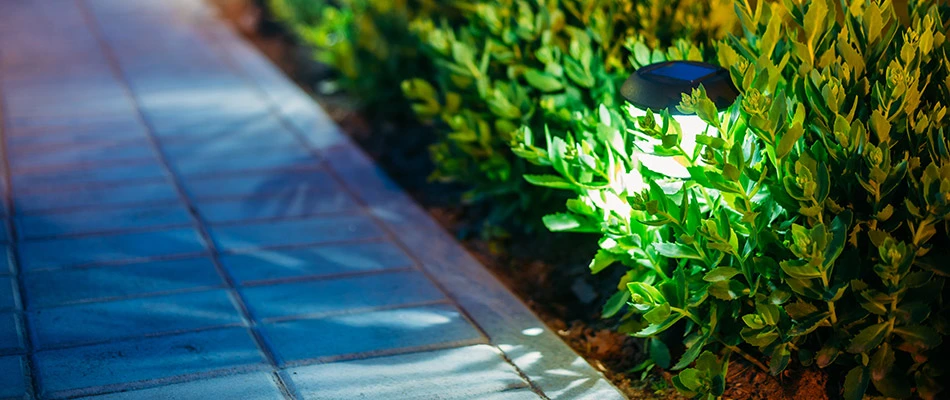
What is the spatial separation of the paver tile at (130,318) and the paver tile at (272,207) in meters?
0.86

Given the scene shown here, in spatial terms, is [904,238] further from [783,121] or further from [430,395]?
[430,395]

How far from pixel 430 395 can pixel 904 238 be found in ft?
5.07

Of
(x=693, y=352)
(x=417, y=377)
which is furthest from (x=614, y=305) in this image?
(x=417, y=377)

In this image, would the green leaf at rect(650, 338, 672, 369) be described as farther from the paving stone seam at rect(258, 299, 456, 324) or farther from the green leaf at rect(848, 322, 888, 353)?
the paving stone seam at rect(258, 299, 456, 324)

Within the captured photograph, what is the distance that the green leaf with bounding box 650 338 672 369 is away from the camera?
3.15 metres

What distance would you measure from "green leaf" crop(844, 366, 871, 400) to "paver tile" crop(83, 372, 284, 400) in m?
1.72

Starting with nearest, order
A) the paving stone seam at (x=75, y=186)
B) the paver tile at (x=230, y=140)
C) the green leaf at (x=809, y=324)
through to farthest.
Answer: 1. the green leaf at (x=809, y=324)
2. the paving stone seam at (x=75, y=186)
3. the paver tile at (x=230, y=140)

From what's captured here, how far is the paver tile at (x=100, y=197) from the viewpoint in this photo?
4512 millimetres

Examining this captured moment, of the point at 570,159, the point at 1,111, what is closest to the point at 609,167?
the point at 570,159

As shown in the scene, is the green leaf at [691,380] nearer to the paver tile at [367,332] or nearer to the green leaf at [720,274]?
the green leaf at [720,274]

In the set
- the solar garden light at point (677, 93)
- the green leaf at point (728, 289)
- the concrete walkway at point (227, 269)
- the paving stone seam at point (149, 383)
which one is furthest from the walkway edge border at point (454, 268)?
the paving stone seam at point (149, 383)

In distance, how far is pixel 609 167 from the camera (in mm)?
3131

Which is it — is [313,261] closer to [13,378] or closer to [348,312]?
[348,312]

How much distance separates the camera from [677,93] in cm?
294
